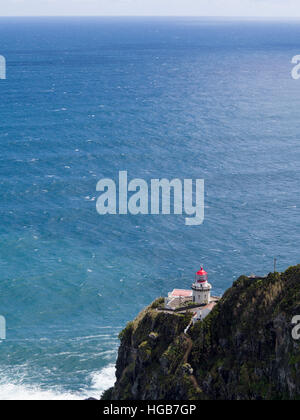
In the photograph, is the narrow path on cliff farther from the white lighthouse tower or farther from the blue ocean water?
the blue ocean water

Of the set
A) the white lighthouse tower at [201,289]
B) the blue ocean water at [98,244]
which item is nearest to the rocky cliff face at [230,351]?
the white lighthouse tower at [201,289]

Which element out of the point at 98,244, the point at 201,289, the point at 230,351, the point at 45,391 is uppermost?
the point at 98,244

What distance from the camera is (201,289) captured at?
290 ft

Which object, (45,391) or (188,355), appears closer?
(188,355)

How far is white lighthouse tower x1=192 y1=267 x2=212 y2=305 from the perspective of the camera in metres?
88.0

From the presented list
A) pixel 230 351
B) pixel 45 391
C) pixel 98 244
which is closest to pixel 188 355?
pixel 230 351

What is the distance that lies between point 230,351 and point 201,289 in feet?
32.2

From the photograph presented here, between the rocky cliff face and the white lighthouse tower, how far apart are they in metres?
3.90

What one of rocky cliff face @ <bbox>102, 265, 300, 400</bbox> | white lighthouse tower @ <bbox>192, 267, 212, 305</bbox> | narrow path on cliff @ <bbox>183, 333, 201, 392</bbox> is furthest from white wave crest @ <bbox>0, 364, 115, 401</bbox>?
narrow path on cliff @ <bbox>183, 333, 201, 392</bbox>

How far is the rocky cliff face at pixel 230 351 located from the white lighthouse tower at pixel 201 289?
3.90 m

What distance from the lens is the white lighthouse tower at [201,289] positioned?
88.0m

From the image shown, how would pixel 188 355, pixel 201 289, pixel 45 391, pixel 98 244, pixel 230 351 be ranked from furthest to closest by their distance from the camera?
pixel 98 244 < pixel 45 391 < pixel 201 289 < pixel 188 355 < pixel 230 351

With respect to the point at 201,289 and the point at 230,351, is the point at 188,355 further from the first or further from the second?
the point at 201,289

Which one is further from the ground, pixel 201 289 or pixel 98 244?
pixel 98 244
